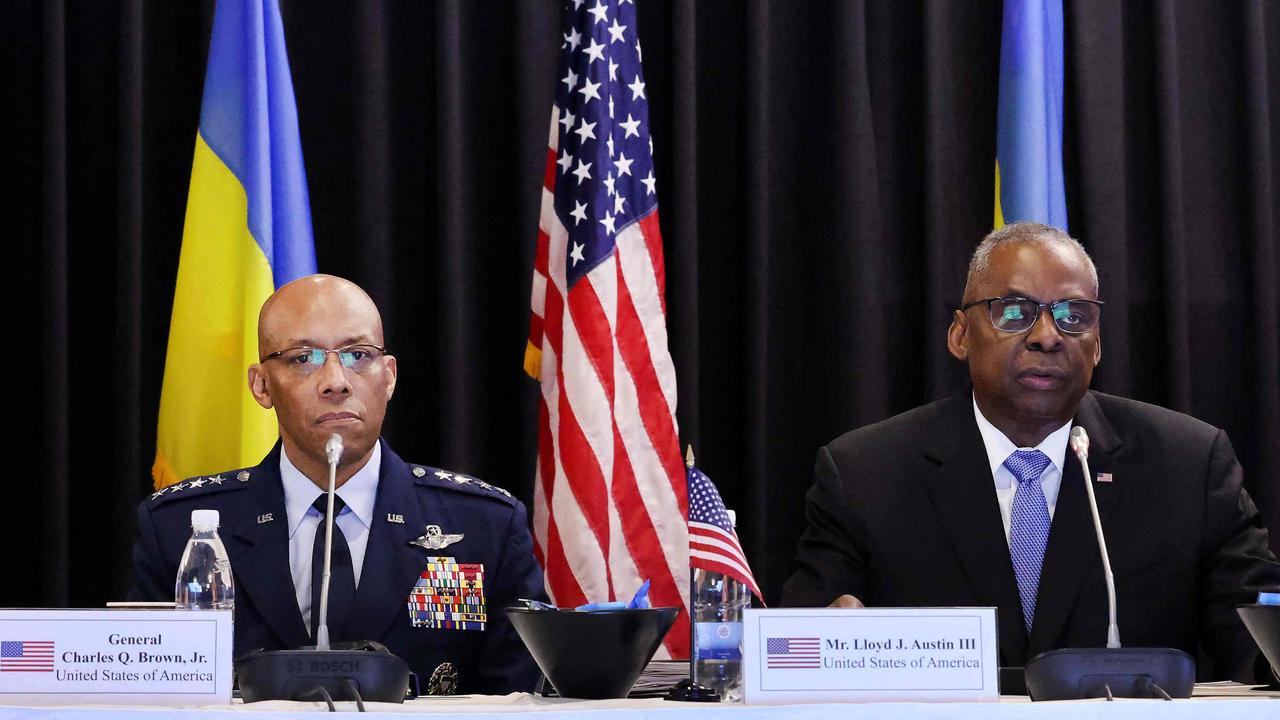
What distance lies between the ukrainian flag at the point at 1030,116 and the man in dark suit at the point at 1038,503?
3.58 feet

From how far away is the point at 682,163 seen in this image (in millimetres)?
4098

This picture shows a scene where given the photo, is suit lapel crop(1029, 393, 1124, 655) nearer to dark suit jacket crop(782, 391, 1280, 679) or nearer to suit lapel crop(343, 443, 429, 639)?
dark suit jacket crop(782, 391, 1280, 679)

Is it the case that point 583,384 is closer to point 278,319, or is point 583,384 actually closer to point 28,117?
point 278,319

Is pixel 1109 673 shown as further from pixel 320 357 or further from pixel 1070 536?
pixel 320 357

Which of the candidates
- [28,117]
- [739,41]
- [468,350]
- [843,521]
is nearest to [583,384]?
[468,350]

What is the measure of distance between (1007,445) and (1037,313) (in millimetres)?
291

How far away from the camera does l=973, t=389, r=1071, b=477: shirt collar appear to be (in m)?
Answer: 2.90

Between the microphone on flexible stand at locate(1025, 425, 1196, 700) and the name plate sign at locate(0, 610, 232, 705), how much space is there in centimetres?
103

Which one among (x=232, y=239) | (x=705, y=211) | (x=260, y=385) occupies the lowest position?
(x=260, y=385)

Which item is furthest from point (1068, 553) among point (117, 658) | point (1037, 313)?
point (117, 658)

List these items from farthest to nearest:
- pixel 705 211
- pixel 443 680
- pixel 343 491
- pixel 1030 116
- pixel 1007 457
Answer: pixel 705 211 → pixel 1030 116 → pixel 1007 457 → pixel 343 491 → pixel 443 680

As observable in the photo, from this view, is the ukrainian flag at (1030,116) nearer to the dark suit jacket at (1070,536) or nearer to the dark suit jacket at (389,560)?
the dark suit jacket at (1070,536)

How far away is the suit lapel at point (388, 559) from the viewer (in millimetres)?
2609

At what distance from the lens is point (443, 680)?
2576 millimetres
